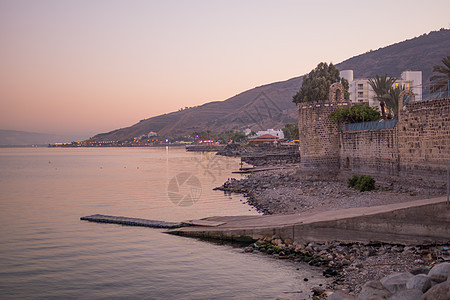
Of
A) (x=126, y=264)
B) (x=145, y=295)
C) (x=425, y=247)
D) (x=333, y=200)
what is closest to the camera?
(x=145, y=295)

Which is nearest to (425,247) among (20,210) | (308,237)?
(308,237)

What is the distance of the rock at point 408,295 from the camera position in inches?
320

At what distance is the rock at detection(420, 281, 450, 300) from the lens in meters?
7.40

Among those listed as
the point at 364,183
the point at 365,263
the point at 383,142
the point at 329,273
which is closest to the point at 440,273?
the point at 365,263

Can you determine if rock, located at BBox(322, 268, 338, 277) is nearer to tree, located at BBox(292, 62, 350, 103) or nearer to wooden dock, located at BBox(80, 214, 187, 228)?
wooden dock, located at BBox(80, 214, 187, 228)

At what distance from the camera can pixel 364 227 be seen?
1406 centimetres

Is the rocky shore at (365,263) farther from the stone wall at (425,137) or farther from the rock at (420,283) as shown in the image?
the stone wall at (425,137)

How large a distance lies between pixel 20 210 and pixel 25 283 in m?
15.3

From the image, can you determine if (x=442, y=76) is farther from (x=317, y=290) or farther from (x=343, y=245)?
(x=317, y=290)

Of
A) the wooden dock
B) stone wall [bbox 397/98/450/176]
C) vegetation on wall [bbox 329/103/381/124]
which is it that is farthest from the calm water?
vegetation on wall [bbox 329/103/381/124]

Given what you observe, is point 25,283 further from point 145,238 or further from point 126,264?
point 145,238

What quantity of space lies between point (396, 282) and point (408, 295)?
82 centimetres

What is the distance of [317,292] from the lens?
10.9 meters

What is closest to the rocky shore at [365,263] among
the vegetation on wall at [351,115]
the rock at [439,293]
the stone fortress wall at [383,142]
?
the rock at [439,293]
